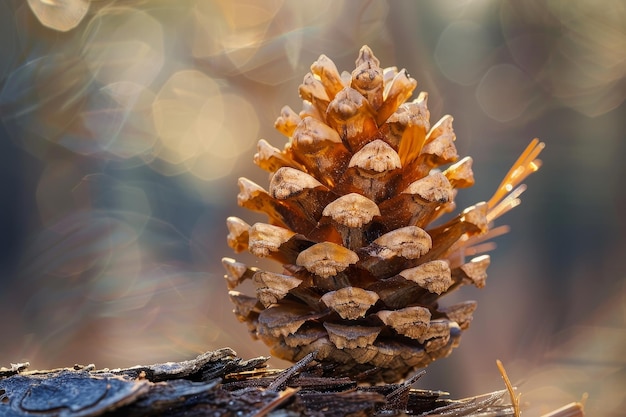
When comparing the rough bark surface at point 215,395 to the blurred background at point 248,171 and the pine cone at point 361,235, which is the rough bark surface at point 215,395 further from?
the blurred background at point 248,171

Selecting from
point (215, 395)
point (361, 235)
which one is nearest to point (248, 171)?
point (361, 235)

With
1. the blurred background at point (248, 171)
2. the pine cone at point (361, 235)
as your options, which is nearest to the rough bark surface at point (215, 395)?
the pine cone at point (361, 235)

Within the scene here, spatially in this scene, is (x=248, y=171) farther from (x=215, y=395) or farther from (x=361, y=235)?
(x=215, y=395)

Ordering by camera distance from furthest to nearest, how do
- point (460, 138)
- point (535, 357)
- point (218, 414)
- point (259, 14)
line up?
point (259, 14)
point (460, 138)
point (535, 357)
point (218, 414)

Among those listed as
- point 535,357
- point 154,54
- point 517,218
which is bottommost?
point 535,357

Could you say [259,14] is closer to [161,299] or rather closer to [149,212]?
[149,212]

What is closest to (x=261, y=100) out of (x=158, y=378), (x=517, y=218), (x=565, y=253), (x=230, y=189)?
(x=230, y=189)

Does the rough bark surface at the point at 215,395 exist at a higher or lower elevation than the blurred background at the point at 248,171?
lower
